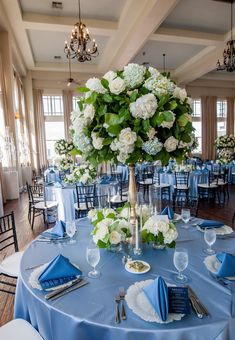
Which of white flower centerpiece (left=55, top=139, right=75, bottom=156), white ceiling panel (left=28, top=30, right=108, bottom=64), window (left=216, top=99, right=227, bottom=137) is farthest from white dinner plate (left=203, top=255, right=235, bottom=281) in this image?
window (left=216, top=99, right=227, bottom=137)

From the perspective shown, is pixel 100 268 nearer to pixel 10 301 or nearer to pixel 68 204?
pixel 10 301

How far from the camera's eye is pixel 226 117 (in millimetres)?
14859

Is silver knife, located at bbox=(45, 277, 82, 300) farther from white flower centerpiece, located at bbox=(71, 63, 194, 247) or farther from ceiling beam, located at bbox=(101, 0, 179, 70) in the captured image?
ceiling beam, located at bbox=(101, 0, 179, 70)

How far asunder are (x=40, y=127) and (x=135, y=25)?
7.01m

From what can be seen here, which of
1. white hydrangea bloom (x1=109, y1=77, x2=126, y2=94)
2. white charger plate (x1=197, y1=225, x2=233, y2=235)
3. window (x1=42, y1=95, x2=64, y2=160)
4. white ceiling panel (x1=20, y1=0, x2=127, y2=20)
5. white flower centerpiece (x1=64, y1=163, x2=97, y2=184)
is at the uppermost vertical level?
white ceiling panel (x1=20, y1=0, x2=127, y2=20)

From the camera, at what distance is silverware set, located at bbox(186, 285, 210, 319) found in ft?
3.73

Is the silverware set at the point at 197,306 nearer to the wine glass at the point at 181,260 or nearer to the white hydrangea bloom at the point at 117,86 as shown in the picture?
the wine glass at the point at 181,260

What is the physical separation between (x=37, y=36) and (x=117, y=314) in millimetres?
9177

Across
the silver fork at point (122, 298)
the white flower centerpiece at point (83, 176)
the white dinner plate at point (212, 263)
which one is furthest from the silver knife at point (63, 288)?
the white flower centerpiece at point (83, 176)

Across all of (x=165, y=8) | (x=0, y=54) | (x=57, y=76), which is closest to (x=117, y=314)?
(x=165, y=8)

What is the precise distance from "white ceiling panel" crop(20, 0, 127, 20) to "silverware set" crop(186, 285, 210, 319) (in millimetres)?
7047

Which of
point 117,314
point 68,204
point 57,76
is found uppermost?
point 57,76

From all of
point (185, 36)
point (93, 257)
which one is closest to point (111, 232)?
point (93, 257)

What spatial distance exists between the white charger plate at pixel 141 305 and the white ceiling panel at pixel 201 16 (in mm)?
7105
